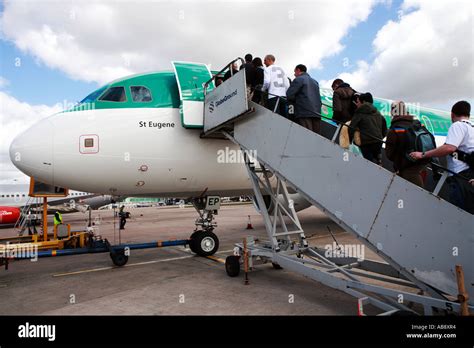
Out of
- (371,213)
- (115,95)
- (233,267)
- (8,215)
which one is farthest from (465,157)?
(8,215)

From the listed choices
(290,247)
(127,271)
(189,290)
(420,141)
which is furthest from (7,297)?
(420,141)

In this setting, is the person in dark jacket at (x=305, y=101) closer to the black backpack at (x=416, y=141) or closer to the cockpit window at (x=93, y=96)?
the black backpack at (x=416, y=141)

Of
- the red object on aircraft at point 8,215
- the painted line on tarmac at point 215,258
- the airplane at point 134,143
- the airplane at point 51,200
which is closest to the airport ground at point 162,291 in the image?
the painted line on tarmac at point 215,258

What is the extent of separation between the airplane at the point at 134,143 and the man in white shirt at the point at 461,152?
500cm

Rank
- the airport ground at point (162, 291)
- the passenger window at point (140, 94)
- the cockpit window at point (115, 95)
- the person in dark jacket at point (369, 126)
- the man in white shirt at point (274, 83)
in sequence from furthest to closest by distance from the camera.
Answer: the passenger window at point (140, 94)
the cockpit window at point (115, 95)
the man in white shirt at point (274, 83)
the airport ground at point (162, 291)
the person in dark jacket at point (369, 126)

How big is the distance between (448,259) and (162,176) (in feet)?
19.4

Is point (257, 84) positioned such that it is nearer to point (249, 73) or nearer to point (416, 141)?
point (249, 73)

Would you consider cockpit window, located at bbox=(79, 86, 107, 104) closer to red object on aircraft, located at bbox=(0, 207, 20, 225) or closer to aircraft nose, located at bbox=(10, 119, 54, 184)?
aircraft nose, located at bbox=(10, 119, 54, 184)

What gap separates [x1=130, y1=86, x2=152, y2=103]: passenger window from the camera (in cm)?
748

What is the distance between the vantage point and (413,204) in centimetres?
380

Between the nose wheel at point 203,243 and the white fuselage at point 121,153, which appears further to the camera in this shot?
the nose wheel at point 203,243

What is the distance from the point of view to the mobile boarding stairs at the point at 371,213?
3.58 m
